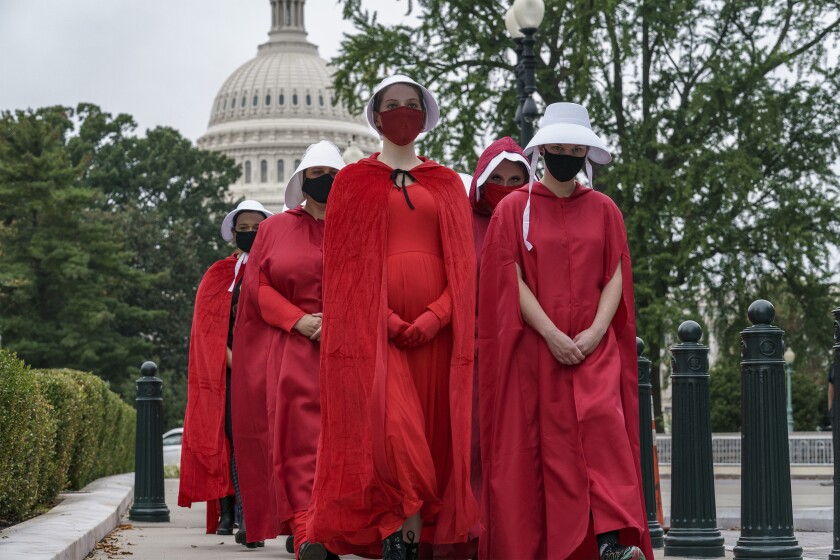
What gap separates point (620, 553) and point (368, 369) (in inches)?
49.3

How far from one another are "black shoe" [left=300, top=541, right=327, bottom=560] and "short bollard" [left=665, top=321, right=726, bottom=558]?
2683 mm

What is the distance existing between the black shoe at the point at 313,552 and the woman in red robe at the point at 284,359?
1.10ft

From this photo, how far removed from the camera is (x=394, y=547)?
6621 millimetres

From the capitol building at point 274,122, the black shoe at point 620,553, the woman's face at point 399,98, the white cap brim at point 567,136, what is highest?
the capitol building at point 274,122

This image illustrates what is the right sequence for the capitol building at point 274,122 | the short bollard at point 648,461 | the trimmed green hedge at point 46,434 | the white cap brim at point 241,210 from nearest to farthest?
the trimmed green hedge at point 46,434 < the short bollard at point 648,461 < the white cap brim at point 241,210 < the capitol building at point 274,122

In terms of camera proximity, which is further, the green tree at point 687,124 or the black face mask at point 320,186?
the green tree at point 687,124

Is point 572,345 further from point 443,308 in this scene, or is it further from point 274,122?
point 274,122

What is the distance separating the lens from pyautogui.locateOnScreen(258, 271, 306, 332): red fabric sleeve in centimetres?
807

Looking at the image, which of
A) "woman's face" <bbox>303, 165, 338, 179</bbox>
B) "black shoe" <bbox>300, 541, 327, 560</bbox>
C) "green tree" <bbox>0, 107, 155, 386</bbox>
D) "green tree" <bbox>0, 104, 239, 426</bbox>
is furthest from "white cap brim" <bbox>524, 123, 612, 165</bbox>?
"green tree" <bbox>0, 107, 155, 386</bbox>

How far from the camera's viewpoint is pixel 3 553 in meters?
6.69

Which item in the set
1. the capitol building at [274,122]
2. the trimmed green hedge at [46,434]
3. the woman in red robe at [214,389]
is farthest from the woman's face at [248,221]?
the capitol building at [274,122]

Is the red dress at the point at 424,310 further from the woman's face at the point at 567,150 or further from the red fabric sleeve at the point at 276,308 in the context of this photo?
the red fabric sleeve at the point at 276,308

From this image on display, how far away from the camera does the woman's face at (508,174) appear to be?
26.8 ft

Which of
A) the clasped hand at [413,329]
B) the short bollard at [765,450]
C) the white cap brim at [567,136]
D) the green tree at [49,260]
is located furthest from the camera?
the green tree at [49,260]
